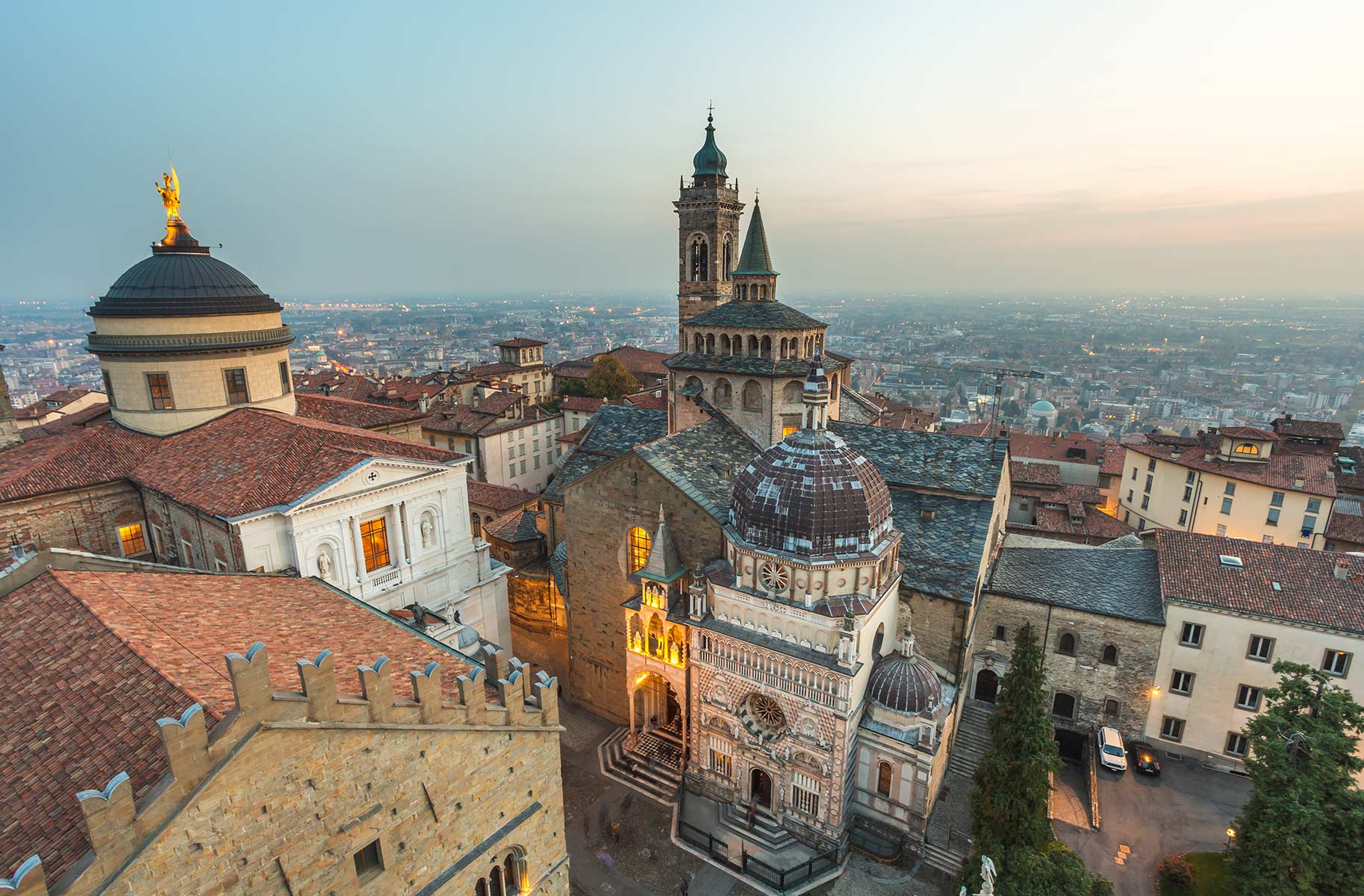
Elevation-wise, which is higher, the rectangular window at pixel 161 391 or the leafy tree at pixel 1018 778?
the rectangular window at pixel 161 391

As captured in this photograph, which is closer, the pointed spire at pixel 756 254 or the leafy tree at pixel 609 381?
the pointed spire at pixel 756 254

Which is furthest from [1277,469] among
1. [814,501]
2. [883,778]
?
[814,501]

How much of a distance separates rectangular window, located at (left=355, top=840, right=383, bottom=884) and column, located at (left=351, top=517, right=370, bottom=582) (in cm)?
1370

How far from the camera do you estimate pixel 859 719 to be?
23.6 metres

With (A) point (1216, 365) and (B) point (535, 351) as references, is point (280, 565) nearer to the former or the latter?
(B) point (535, 351)

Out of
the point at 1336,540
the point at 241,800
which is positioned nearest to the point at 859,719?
the point at 241,800

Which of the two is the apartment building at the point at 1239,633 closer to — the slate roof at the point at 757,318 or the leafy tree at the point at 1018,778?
the leafy tree at the point at 1018,778

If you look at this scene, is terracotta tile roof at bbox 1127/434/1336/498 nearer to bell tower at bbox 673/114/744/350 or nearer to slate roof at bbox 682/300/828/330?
slate roof at bbox 682/300/828/330

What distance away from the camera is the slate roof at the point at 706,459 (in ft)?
87.8

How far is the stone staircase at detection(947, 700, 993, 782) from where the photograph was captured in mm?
27750

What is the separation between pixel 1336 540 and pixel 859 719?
1639 inches

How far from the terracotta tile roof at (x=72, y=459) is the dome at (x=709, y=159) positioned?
5309 centimetres

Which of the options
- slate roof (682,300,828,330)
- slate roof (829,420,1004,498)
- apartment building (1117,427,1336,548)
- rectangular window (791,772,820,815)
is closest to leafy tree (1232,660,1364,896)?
slate roof (829,420,1004,498)

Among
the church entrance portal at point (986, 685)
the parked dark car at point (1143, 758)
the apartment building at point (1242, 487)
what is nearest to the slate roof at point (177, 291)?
the church entrance portal at point (986, 685)
